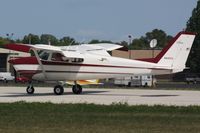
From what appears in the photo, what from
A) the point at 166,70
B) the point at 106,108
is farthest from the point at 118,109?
the point at 166,70

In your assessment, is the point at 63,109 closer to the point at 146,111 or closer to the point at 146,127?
the point at 146,111

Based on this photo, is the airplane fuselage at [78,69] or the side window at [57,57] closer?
the airplane fuselage at [78,69]

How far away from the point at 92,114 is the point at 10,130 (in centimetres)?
495

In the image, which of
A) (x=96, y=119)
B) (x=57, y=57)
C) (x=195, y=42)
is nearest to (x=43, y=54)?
(x=57, y=57)

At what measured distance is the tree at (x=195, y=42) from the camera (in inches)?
3971

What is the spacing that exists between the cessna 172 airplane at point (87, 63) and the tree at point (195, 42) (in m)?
69.2

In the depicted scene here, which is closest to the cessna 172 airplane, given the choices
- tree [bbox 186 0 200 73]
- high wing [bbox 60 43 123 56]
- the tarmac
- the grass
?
high wing [bbox 60 43 123 56]

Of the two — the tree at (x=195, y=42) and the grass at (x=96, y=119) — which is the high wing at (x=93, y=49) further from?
the tree at (x=195, y=42)

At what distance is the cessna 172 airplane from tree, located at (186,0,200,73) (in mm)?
69238

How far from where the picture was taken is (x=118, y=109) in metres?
20.7

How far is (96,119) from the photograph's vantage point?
17297 mm

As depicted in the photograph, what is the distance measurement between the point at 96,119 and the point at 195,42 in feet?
292

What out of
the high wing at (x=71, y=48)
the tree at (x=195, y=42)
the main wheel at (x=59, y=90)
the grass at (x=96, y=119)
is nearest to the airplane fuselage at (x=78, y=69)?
the high wing at (x=71, y=48)

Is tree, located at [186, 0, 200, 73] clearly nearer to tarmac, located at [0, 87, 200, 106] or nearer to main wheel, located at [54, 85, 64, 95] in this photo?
tarmac, located at [0, 87, 200, 106]
